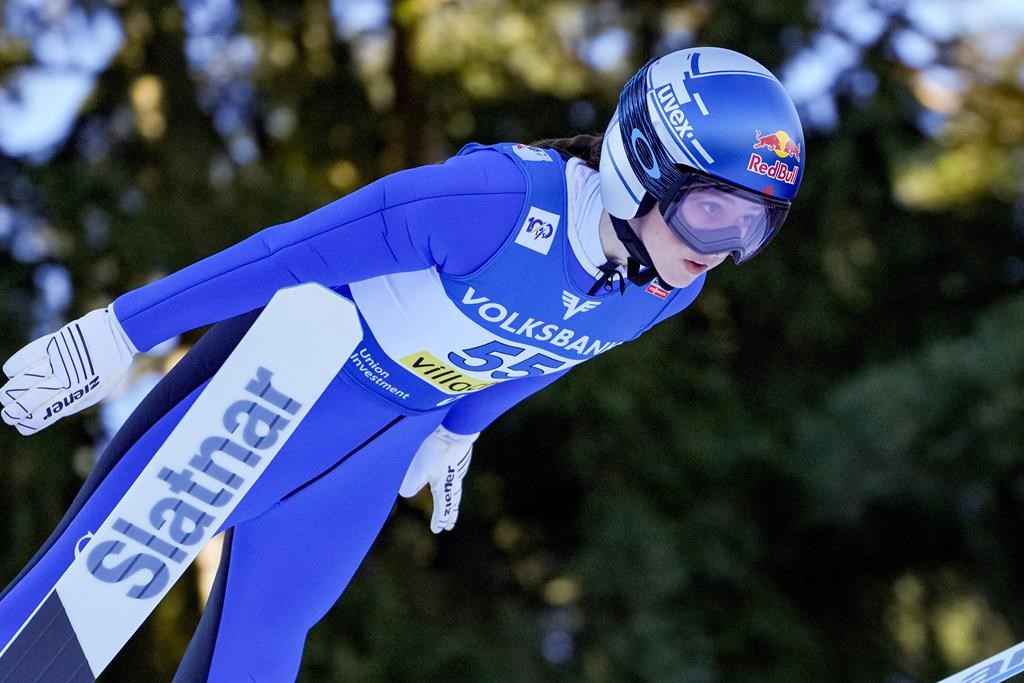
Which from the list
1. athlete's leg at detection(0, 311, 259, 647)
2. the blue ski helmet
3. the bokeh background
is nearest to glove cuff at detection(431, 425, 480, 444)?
athlete's leg at detection(0, 311, 259, 647)

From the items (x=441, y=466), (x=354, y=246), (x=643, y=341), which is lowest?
(x=643, y=341)

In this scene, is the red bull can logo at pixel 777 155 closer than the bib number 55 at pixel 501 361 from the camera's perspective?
Yes

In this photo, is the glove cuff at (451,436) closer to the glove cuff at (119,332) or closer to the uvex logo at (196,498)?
the glove cuff at (119,332)

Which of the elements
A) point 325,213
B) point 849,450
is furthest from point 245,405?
point 849,450

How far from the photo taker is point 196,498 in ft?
3.81

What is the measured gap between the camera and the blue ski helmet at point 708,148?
4.99ft

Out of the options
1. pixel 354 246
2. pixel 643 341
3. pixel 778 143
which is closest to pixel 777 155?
pixel 778 143

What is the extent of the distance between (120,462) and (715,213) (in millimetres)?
776

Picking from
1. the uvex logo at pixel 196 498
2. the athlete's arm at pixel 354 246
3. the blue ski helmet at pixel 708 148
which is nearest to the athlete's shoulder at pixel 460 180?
the athlete's arm at pixel 354 246

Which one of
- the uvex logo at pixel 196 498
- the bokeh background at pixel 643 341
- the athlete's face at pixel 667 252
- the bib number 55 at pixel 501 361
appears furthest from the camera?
the bokeh background at pixel 643 341

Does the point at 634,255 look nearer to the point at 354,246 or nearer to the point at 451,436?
the point at 354,246

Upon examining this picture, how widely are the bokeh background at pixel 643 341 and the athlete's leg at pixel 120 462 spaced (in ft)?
6.12

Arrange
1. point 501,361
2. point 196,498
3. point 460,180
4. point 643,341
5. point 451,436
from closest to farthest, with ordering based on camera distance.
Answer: point 196,498 → point 460,180 → point 501,361 → point 451,436 → point 643,341

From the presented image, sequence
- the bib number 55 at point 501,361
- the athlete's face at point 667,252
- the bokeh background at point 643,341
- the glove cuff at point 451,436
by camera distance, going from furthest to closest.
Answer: the bokeh background at point 643,341
the glove cuff at point 451,436
the bib number 55 at point 501,361
the athlete's face at point 667,252
